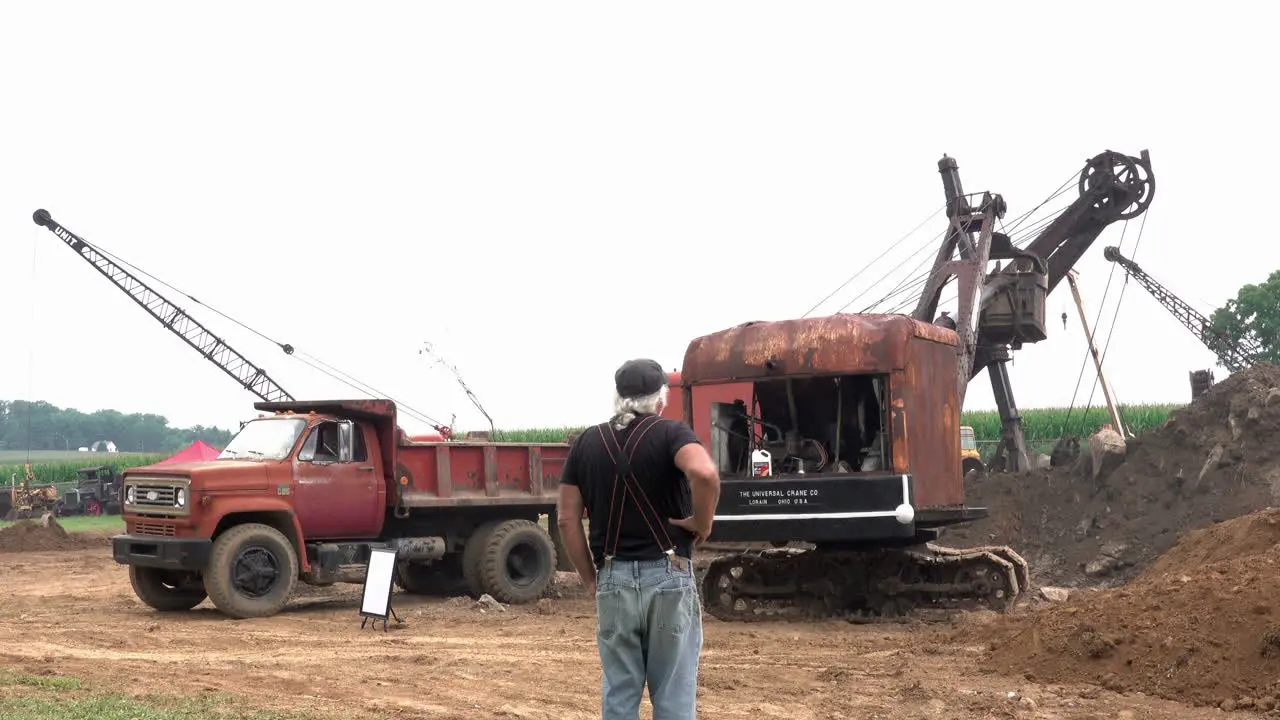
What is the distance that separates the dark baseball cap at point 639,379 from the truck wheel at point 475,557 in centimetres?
1259

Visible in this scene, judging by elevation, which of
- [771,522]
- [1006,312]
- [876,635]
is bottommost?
[876,635]

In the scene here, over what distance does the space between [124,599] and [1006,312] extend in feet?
47.7

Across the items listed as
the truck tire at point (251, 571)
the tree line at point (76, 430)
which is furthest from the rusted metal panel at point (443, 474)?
the tree line at point (76, 430)

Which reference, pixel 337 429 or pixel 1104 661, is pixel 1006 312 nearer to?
pixel 337 429

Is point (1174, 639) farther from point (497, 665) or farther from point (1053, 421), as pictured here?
point (1053, 421)

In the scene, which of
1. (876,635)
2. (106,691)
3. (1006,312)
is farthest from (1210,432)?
(106,691)

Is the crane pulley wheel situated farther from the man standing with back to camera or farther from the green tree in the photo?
the green tree

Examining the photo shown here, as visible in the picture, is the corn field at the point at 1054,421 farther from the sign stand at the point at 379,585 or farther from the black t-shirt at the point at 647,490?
the black t-shirt at the point at 647,490

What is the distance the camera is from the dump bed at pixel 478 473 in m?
17.3

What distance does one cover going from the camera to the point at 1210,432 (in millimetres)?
22578

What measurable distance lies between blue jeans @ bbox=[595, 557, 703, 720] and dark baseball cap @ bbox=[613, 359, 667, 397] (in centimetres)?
69

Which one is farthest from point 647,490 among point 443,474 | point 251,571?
point 443,474

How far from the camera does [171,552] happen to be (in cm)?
1539

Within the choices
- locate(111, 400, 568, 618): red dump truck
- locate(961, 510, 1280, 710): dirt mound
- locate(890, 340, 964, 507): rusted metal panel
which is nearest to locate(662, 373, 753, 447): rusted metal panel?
locate(890, 340, 964, 507): rusted metal panel
